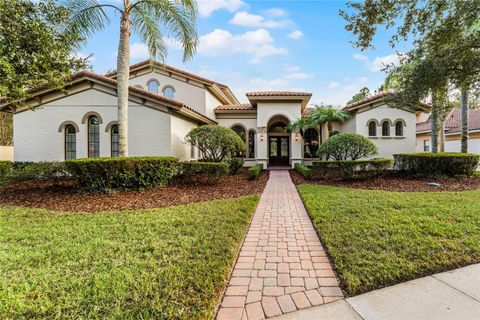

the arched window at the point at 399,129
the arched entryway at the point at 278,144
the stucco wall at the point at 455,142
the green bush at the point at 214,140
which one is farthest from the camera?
the arched entryway at the point at 278,144

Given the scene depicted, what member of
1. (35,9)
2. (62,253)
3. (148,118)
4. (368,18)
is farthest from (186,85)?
(62,253)

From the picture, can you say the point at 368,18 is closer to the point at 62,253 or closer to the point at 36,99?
the point at 62,253

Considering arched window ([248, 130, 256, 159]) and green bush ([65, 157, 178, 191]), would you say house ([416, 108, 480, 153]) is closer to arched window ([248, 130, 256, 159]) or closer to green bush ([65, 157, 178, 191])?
arched window ([248, 130, 256, 159])

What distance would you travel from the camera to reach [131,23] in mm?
9289

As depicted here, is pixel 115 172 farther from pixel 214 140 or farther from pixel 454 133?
pixel 454 133

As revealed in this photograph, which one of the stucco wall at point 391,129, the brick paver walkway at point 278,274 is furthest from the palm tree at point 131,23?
the stucco wall at point 391,129

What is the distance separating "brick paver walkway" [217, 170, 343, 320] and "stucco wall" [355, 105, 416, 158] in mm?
15011

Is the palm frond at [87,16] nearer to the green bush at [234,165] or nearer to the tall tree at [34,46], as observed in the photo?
the tall tree at [34,46]

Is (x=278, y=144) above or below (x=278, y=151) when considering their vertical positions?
above

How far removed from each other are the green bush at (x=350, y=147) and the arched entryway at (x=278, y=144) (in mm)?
9278

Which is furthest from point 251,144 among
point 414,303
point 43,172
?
point 414,303

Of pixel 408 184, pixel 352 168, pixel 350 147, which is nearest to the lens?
pixel 408 184

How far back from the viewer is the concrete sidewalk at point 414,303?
232cm

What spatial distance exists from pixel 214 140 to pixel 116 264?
357 inches
